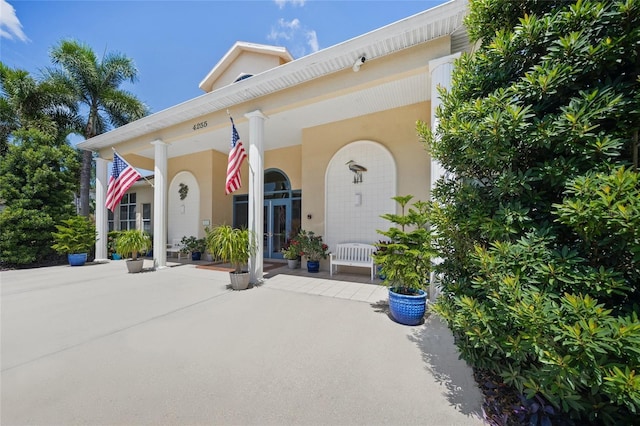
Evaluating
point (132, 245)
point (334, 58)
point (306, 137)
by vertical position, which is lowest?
point (132, 245)

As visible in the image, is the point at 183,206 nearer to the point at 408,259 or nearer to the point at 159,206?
the point at 159,206

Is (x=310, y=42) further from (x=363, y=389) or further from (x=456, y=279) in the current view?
(x=363, y=389)

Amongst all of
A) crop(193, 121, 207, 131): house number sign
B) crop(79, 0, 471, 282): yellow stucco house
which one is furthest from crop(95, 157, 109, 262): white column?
crop(193, 121, 207, 131): house number sign

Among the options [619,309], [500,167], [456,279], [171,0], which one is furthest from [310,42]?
[619,309]

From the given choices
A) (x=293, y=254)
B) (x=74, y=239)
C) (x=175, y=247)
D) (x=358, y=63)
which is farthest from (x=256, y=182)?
Answer: (x=74, y=239)

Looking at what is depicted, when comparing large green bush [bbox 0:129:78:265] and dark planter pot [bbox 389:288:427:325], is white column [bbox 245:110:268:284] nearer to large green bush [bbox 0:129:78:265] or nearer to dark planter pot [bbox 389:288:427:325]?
dark planter pot [bbox 389:288:427:325]

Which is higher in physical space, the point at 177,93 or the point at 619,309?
the point at 177,93

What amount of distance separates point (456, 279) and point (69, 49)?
16.5 metres

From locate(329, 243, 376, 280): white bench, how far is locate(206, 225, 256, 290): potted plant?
2412mm

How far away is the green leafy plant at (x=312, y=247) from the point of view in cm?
684

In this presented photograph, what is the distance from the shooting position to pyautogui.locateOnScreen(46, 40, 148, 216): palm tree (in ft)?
33.1

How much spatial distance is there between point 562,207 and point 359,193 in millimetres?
5489

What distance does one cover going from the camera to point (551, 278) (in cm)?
140

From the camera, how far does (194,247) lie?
9.57 metres
